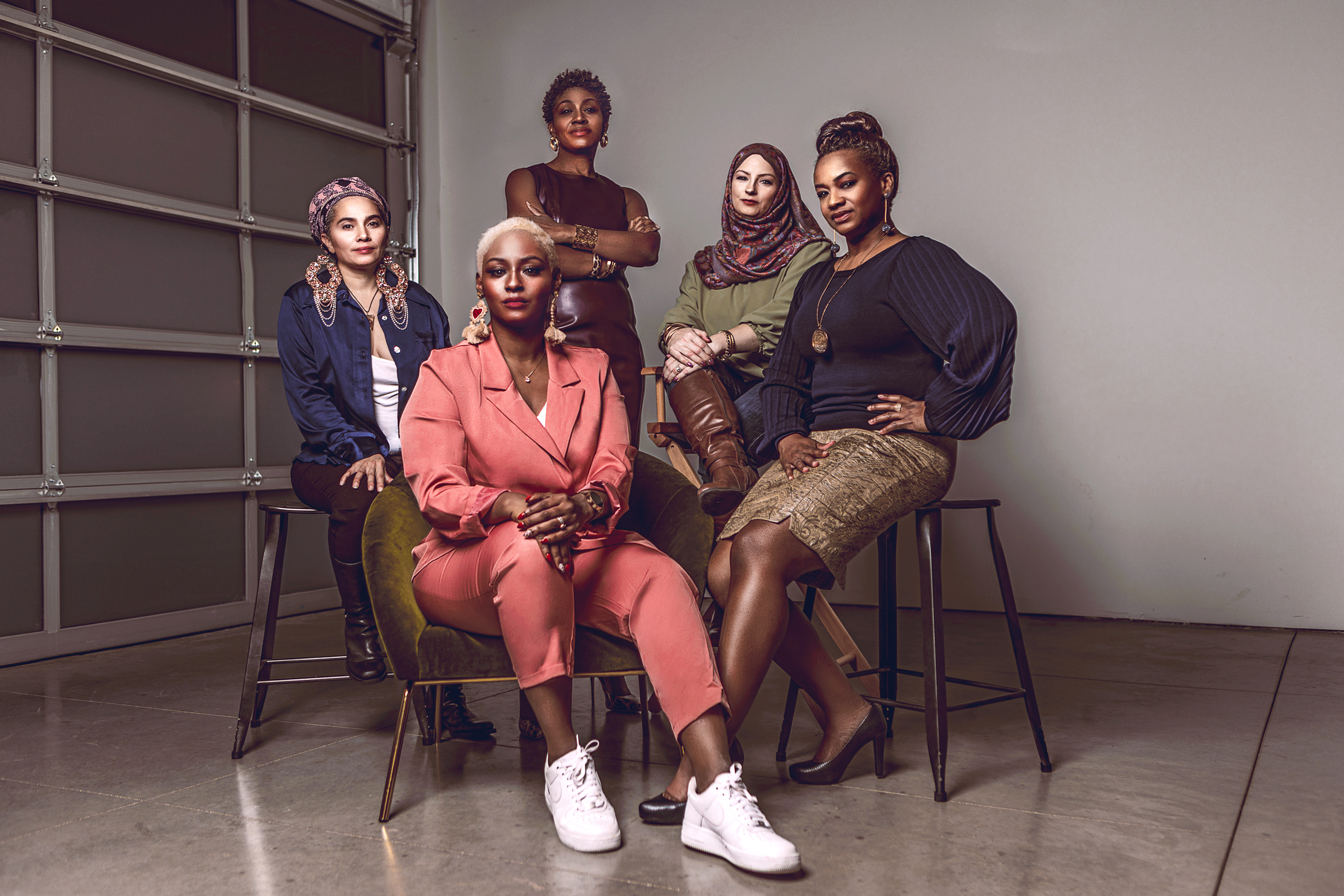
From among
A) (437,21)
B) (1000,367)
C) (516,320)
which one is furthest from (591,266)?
(437,21)

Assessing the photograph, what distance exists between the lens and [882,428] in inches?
97.7

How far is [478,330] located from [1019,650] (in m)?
1.53

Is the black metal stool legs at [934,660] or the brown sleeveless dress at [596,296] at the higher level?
the brown sleeveless dress at [596,296]

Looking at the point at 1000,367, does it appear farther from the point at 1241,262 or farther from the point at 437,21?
the point at 437,21

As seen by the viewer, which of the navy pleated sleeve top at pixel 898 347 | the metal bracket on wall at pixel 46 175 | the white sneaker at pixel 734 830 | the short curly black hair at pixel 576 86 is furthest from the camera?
the metal bracket on wall at pixel 46 175

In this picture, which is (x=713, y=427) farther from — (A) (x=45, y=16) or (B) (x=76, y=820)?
(A) (x=45, y=16)

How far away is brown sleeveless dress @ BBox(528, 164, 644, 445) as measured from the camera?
3412 millimetres

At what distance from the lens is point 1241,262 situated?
4363 millimetres

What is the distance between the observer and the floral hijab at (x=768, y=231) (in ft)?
10.9

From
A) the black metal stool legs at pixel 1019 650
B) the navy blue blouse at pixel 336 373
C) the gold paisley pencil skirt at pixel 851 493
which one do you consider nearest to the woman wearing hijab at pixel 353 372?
the navy blue blouse at pixel 336 373

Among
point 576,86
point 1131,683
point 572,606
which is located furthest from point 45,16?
point 1131,683

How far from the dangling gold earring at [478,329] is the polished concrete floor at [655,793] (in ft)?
3.45

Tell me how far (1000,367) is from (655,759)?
1283mm

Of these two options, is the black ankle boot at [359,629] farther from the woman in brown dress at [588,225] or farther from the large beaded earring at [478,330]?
the woman in brown dress at [588,225]
